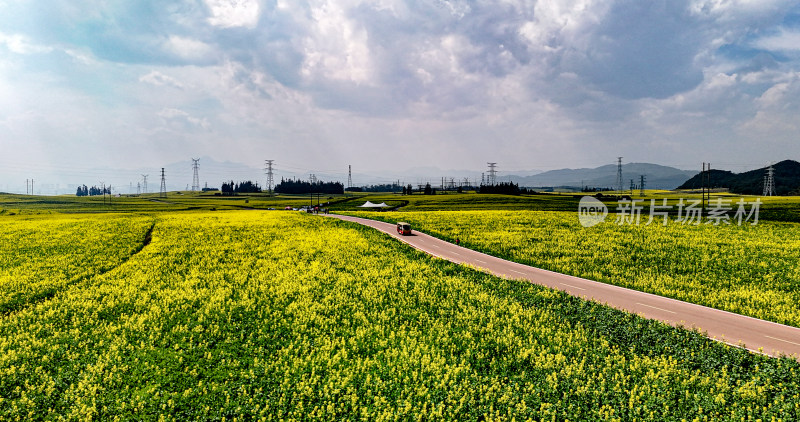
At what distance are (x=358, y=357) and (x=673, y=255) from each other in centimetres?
3416

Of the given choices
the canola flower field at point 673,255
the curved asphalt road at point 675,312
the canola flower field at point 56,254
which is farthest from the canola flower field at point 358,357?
the canola flower field at point 673,255

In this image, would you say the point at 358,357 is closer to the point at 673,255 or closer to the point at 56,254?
the point at 673,255

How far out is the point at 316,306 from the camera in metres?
19.5

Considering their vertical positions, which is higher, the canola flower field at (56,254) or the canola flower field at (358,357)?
the canola flower field at (56,254)

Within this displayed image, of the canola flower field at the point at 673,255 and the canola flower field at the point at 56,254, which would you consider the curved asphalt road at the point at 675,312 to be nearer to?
the canola flower field at the point at 673,255

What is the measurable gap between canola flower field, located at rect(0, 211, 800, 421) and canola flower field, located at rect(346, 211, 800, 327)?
8629mm

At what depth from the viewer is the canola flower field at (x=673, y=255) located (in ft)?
73.7

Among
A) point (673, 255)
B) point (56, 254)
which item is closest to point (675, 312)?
point (673, 255)

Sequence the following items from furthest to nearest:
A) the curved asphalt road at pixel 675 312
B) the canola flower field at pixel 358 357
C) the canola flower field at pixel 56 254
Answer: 1. the canola flower field at pixel 56 254
2. the curved asphalt road at pixel 675 312
3. the canola flower field at pixel 358 357

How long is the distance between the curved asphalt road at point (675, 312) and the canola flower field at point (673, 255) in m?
1.27

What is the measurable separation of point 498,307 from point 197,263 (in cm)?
2556

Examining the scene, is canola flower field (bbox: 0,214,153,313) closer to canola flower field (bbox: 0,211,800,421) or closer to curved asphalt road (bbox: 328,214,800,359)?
canola flower field (bbox: 0,211,800,421)

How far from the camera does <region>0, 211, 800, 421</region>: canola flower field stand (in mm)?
11352

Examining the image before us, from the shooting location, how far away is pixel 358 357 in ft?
46.7
